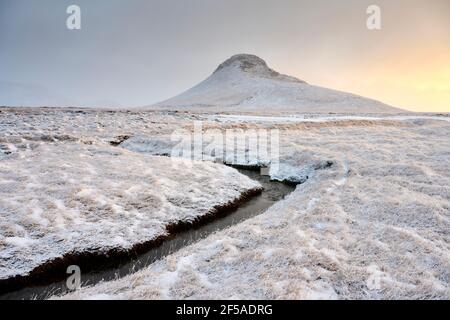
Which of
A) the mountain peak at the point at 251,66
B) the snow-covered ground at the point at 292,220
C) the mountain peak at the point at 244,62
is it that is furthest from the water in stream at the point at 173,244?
the mountain peak at the point at 244,62

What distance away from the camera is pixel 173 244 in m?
10.7

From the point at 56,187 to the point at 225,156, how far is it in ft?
39.3

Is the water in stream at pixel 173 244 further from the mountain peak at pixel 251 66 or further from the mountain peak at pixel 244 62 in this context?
the mountain peak at pixel 244 62

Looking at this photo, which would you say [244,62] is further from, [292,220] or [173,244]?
[173,244]

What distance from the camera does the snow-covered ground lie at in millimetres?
7246

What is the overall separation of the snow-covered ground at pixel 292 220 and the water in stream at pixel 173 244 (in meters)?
0.91

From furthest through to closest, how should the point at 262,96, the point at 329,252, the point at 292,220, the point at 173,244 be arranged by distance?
the point at 262,96
the point at 292,220
the point at 173,244
the point at 329,252

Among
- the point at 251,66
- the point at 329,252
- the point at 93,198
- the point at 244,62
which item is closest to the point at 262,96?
the point at 251,66

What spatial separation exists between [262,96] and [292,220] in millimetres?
100365

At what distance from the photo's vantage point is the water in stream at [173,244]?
808cm

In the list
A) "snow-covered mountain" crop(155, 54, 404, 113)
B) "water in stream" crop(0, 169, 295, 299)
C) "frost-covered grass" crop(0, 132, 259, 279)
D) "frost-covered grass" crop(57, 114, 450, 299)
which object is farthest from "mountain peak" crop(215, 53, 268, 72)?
"frost-covered grass" crop(57, 114, 450, 299)

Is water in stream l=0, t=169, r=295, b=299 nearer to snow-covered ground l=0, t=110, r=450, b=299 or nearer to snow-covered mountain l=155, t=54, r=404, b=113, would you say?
→ snow-covered ground l=0, t=110, r=450, b=299

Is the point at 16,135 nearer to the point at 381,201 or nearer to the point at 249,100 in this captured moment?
the point at 381,201

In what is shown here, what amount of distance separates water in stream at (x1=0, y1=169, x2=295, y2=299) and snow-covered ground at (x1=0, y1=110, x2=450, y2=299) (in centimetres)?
91
